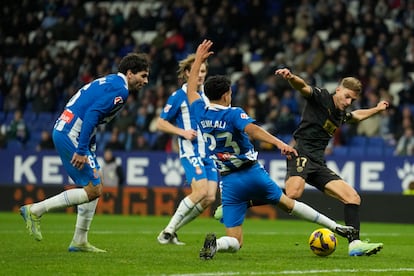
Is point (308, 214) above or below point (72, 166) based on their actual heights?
below

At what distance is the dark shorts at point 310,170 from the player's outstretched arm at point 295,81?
0.80 m

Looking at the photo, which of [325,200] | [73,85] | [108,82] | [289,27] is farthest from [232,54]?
[108,82]

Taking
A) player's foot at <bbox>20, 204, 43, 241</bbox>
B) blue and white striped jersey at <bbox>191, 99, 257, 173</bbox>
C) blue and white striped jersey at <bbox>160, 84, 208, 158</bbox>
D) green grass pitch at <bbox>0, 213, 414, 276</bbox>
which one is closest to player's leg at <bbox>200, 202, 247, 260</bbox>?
green grass pitch at <bbox>0, 213, 414, 276</bbox>

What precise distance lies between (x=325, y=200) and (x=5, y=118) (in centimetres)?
1113

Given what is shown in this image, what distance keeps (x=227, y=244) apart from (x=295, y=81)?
2.14 m

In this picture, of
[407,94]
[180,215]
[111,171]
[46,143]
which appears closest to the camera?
[180,215]

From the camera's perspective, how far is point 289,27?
25391 mm

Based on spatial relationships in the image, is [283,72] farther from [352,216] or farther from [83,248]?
[83,248]

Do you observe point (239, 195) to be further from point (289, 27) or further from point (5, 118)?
point (5, 118)

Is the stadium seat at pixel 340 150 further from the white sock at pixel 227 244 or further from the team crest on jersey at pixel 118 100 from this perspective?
the white sock at pixel 227 244

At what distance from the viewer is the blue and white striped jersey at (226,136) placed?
9.71 metres

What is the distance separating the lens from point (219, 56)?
2541 cm

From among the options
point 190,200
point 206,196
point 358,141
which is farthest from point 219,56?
point 190,200

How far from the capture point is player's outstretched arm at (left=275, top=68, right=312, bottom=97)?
33.5 feet
